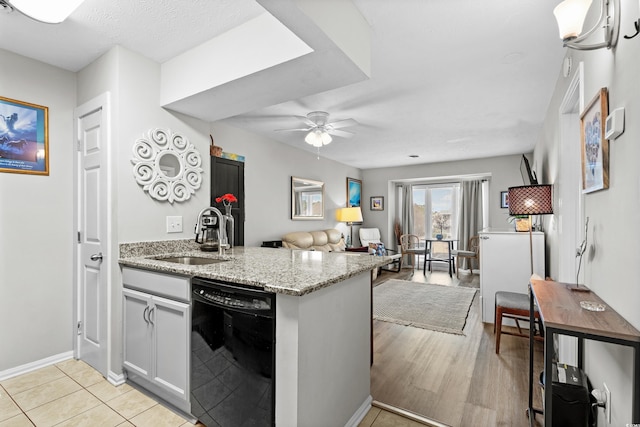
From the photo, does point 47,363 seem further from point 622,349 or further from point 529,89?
point 529,89

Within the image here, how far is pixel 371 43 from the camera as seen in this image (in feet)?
6.96

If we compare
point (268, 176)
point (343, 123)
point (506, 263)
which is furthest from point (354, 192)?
point (506, 263)

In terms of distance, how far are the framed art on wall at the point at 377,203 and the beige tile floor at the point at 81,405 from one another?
5.75m

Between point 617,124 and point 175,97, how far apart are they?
253 centimetres

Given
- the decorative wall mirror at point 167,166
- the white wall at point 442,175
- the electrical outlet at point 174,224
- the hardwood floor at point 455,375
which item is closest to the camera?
the hardwood floor at point 455,375

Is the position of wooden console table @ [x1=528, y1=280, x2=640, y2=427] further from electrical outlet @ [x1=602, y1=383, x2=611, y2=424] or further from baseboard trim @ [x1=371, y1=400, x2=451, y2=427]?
baseboard trim @ [x1=371, y1=400, x2=451, y2=427]

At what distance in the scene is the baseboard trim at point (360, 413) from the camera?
169 cm

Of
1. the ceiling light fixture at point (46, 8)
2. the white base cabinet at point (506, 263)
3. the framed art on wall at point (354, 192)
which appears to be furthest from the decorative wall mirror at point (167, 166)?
the framed art on wall at point (354, 192)

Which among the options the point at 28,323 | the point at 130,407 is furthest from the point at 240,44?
the point at 28,323

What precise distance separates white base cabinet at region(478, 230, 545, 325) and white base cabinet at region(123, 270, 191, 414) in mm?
3194

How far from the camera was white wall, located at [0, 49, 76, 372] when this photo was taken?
2.17 meters

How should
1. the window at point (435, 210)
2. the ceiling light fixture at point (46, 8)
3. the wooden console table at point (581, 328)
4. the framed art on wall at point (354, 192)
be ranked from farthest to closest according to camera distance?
the window at point (435, 210) → the framed art on wall at point (354, 192) → the ceiling light fixture at point (46, 8) → the wooden console table at point (581, 328)

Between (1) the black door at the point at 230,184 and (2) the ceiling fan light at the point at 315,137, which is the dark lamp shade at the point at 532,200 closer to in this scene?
(2) the ceiling fan light at the point at 315,137

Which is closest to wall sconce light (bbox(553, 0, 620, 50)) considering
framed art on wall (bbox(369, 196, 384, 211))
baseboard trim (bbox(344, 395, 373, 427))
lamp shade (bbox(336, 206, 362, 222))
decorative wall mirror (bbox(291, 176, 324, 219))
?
baseboard trim (bbox(344, 395, 373, 427))
